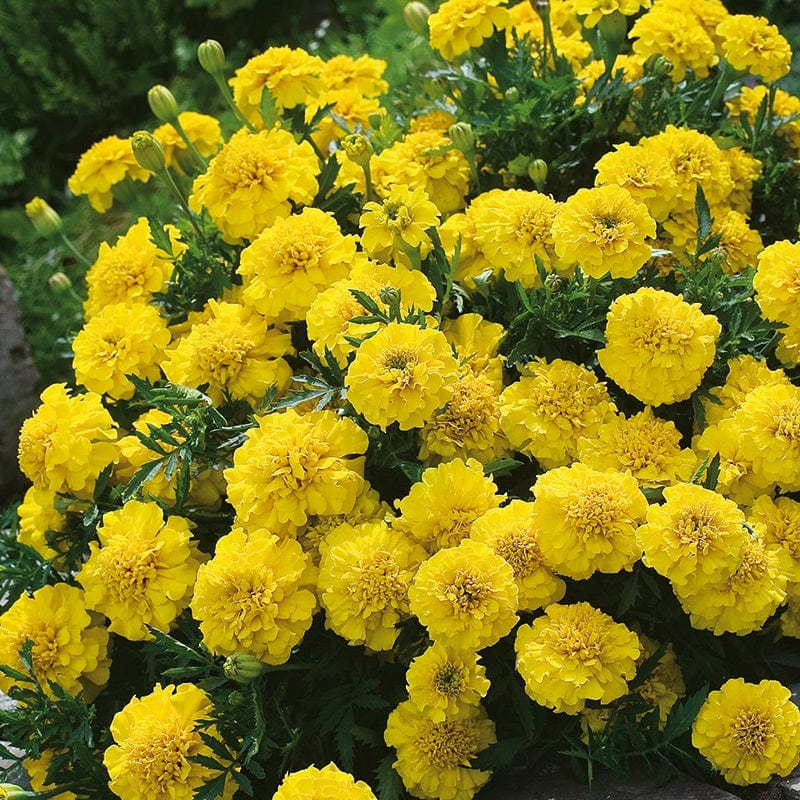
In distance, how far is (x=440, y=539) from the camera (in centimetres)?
165

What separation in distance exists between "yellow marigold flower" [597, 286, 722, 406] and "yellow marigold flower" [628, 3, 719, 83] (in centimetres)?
77

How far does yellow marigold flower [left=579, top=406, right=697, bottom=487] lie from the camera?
1680mm

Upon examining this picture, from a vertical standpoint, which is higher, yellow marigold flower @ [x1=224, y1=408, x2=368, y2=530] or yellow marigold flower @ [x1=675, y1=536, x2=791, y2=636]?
yellow marigold flower @ [x1=224, y1=408, x2=368, y2=530]

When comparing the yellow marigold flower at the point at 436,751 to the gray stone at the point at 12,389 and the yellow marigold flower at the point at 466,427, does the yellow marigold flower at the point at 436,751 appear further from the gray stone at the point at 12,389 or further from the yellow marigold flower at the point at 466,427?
the gray stone at the point at 12,389

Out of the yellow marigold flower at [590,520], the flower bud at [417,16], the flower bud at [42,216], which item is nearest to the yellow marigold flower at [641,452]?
the yellow marigold flower at [590,520]

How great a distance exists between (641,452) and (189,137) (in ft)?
4.40

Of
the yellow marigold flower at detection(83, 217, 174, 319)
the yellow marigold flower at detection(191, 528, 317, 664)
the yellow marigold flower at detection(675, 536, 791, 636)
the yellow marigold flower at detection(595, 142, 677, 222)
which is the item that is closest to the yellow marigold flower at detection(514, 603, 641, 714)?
the yellow marigold flower at detection(675, 536, 791, 636)

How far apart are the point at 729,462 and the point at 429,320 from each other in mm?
543

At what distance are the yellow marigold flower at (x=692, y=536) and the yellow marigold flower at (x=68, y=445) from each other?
963 mm

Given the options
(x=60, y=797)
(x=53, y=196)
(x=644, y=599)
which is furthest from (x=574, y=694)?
(x=53, y=196)

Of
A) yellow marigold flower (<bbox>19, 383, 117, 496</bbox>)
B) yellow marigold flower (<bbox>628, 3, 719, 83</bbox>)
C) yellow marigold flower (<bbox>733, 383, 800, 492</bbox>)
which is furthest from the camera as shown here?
yellow marigold flower (<bbox>628, 3, 719, 83</bbox>)

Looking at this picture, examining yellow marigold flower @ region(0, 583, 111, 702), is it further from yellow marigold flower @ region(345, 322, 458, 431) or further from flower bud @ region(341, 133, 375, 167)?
flower bud @ region(341, 133, 375, 167)

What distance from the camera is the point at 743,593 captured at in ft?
5.05

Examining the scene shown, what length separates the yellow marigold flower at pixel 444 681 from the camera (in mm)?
1540
